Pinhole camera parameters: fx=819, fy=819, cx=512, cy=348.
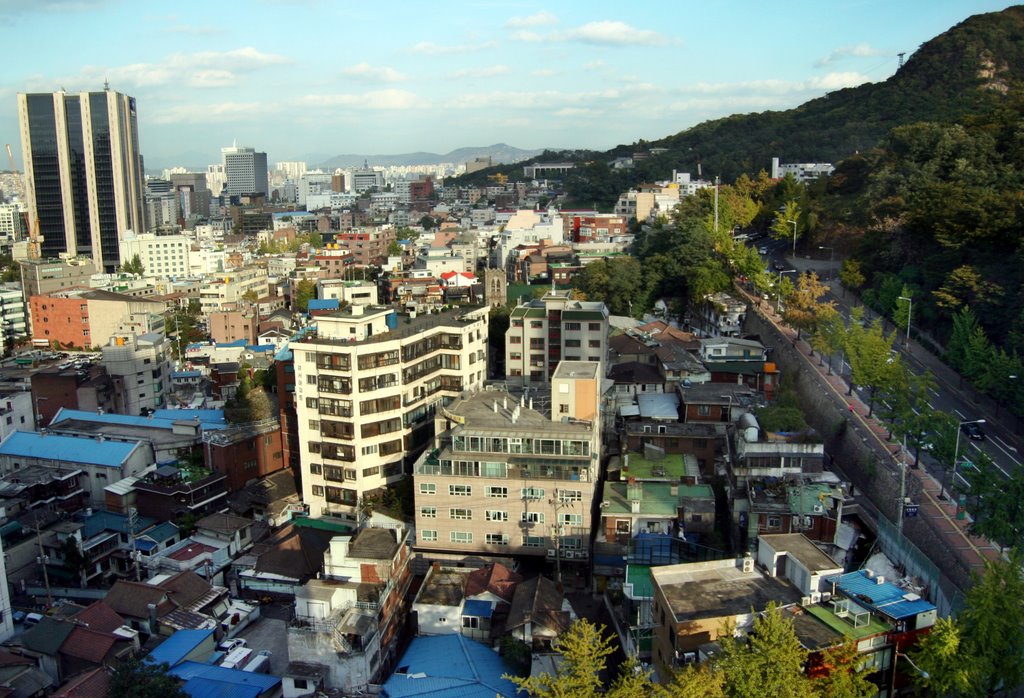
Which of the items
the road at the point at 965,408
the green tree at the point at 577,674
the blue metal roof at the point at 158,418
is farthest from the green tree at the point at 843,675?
the blue metal roof at the point at 158,418

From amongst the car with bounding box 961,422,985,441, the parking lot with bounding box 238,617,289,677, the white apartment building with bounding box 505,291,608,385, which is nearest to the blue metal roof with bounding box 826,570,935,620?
the car with bounding box 961,422,985,441

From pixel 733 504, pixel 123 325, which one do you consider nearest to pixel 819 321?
pixel 733 504

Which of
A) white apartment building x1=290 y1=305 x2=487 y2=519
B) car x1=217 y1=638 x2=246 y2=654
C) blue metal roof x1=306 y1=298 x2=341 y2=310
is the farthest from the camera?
blue metal roof x1=306 y1=298 x2=341 y2=310

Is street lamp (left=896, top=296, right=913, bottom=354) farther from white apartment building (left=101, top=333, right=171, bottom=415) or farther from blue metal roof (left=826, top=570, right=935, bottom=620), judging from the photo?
white apartment building (left=101, top=333, right=171, bottom=415)

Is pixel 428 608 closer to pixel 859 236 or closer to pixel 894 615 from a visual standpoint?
pixel 894 615

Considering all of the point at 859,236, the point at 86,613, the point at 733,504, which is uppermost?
the point at 859,236

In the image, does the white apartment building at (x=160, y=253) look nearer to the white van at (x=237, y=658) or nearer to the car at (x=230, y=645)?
the car at (x=230, y=645)

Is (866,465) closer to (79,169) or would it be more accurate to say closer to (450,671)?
(450,671)
